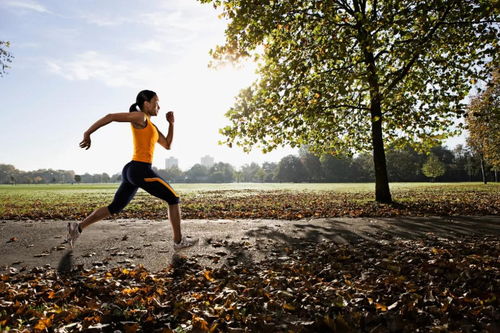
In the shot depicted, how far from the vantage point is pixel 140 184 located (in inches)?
180

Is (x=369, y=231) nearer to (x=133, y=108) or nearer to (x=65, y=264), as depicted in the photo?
(x=133, y=108)

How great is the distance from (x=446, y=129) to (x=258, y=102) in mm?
7864

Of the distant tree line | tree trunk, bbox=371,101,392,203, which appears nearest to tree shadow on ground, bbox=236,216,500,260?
tree trunk, bbox=371,101,392,203

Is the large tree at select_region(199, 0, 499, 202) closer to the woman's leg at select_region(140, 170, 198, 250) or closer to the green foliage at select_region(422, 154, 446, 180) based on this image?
the woman's leg at select_region(140, 170, 198, 250)

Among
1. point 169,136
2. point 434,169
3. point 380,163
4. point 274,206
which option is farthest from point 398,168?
point 169,136

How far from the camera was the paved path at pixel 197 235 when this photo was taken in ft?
15.6

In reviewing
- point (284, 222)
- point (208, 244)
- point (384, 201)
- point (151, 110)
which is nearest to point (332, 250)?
point (208, 244)

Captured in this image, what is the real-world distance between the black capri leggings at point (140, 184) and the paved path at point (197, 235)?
95cm

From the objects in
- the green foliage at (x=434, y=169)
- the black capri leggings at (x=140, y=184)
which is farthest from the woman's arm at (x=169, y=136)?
the green foliage at (x=434, y=169)

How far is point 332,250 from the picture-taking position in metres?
4.95

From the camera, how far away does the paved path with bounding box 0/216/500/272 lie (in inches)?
187

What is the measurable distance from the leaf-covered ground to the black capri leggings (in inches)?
40.9

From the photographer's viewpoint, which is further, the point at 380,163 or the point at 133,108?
the point at 380,163

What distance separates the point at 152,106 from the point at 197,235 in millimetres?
2995
